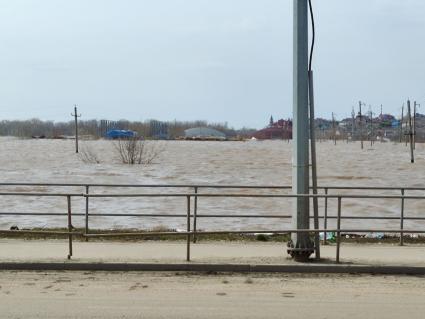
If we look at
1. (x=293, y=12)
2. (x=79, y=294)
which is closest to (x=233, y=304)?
(x=79, y=294)

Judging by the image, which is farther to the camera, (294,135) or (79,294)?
(294,135)

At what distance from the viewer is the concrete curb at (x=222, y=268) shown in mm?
8281

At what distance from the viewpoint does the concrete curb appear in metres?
8.28

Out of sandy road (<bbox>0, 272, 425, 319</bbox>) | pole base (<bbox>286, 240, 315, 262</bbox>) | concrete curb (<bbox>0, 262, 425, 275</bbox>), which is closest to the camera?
sandy road (<bbox>0, 272, 425, 319</bbox>)

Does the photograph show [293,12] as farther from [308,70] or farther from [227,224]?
[227,224]

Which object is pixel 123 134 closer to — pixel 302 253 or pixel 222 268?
pixel 302 253

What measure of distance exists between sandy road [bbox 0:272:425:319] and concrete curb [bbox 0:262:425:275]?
197mm

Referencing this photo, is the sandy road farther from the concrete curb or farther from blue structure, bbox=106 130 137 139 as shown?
blue structure, bbox=106 130 137 139

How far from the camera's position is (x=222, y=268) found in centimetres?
833

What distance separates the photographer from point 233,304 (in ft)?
21.4

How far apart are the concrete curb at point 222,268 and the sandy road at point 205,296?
0.20 m

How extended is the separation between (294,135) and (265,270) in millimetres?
1991

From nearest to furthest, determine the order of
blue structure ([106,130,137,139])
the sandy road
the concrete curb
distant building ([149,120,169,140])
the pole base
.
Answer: the sandy road → the concrete curb → the pole base → blue structure ([106,130,137,139]) → distant building ([149,120,169,140])

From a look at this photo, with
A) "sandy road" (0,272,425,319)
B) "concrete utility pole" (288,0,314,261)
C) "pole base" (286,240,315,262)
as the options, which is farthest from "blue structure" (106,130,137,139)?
"sandy road" (0,272,425,319)
